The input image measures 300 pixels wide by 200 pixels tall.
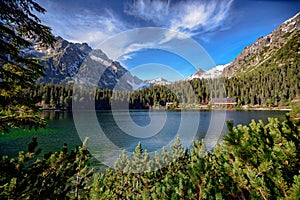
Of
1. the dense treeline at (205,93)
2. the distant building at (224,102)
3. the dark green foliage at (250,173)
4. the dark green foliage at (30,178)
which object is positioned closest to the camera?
the dark green foliage at (250,173)

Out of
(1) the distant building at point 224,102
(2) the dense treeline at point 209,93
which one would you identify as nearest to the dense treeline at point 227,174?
(2) the dense treeline at point 209,93

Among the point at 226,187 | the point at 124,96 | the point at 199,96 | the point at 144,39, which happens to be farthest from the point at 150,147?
the point at 199,96

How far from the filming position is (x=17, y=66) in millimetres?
3900

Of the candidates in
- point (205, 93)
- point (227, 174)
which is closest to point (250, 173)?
point (227, 174)

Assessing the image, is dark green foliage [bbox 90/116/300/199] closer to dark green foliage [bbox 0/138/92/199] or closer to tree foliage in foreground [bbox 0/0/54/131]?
dark green foliage [bbox 0/138/92/199]

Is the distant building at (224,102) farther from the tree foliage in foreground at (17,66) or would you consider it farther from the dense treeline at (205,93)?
the tree foliage in foreground at (17,66)

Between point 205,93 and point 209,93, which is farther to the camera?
point 205,93

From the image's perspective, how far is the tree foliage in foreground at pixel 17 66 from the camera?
140 inches

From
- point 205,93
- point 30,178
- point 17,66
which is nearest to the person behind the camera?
point 30,178

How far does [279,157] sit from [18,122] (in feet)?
17.1

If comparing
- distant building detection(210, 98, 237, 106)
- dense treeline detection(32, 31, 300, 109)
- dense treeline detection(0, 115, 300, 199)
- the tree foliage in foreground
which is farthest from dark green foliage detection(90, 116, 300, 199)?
distant building detection(210, 98, 237, 106)

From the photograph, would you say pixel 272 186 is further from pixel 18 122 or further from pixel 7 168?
pixel 18 122

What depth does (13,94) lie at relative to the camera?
12.3ft

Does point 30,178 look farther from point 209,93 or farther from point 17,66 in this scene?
point 209,93
